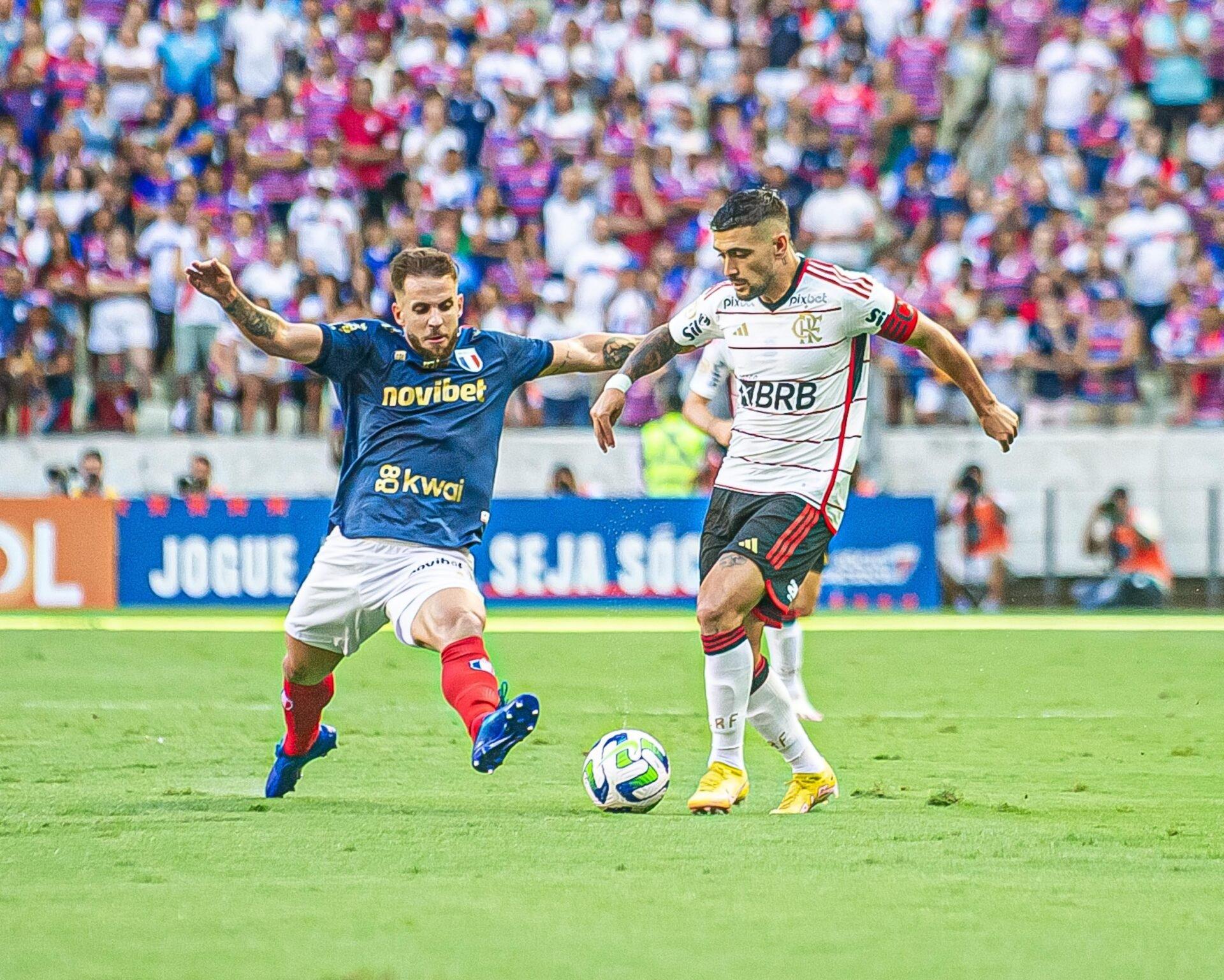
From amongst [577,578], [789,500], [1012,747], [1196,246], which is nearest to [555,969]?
[789,500]

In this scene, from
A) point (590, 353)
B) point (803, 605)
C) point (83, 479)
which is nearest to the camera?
point (590, 353)

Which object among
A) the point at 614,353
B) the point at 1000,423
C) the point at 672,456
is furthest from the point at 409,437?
the point at 672,456

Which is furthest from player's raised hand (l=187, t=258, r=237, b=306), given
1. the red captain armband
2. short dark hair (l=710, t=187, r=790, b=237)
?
the red captain armband

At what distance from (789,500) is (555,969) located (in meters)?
3.12

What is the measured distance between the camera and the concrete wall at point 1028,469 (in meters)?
18.4

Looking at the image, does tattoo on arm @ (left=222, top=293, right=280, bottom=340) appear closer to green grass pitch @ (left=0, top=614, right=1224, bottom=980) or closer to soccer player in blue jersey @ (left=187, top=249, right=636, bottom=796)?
soccer player in blue jersey @ (left=187, top=249, right=636, bottom=796)

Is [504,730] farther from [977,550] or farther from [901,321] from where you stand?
[977,550]

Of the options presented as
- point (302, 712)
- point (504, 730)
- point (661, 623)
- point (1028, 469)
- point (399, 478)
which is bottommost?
point (661, 623)

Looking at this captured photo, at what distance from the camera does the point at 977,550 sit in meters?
18.0

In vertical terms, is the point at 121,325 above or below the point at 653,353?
above

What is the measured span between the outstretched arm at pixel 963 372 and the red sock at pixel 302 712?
265 centimetres

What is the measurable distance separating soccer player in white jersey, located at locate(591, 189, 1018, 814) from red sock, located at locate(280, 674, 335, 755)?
1501 mm

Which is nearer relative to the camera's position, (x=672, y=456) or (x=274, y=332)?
(x=274, y=332)

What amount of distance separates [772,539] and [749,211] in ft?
3.98
